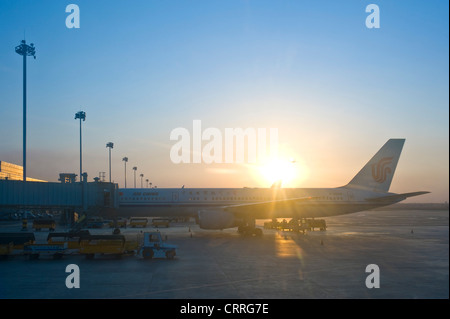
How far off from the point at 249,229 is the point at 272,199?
4.82 meters

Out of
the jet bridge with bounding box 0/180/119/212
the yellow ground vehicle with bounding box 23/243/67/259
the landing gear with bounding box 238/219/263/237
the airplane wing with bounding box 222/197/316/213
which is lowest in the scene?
the landing gear with bounding box 238/219/263/237

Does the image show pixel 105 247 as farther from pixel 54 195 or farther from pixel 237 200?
pixel 237 200

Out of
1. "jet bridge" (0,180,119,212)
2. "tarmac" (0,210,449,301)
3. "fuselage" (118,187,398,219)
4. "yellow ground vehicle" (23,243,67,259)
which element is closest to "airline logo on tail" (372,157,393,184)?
"fuselage" (118,187,398,219)

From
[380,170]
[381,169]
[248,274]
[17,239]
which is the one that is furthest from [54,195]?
[381,169]

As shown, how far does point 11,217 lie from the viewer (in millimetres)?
79750

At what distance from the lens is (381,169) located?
38.5 meters

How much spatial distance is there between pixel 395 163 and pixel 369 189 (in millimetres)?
4044

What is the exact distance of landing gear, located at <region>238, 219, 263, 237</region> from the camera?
32.7m

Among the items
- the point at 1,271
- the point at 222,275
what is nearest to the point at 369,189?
the point at 222,275

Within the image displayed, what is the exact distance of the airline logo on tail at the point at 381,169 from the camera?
3834 cm

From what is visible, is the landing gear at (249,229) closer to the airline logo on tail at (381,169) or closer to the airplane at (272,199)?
the airplane at (272,199)

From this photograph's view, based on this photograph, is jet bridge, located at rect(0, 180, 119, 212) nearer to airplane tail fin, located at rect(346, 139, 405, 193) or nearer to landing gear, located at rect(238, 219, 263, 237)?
landing gear, located at rect(238, 219, 263, 237)
